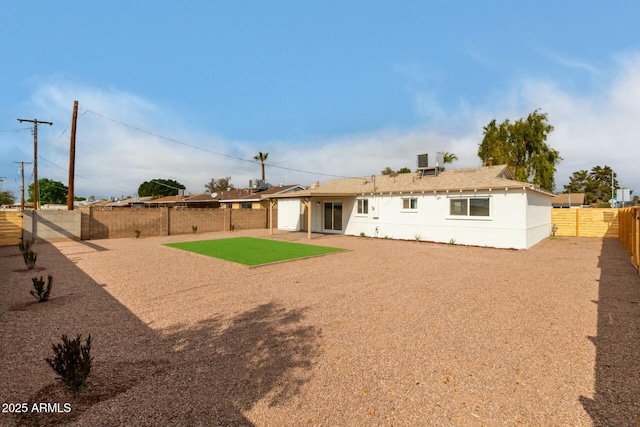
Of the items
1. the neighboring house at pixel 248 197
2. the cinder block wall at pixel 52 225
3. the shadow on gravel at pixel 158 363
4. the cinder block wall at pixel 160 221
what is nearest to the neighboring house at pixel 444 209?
the cinder block wall at pixel 160 221

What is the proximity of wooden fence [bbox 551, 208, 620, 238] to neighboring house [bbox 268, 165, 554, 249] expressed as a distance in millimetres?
1427

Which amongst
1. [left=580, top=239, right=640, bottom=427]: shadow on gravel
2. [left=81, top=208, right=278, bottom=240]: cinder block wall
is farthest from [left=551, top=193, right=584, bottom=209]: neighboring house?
[left=580, top=239, right=640, bottom=427]: shadow on gravel

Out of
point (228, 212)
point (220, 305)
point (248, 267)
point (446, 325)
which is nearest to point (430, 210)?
point (248, 267)

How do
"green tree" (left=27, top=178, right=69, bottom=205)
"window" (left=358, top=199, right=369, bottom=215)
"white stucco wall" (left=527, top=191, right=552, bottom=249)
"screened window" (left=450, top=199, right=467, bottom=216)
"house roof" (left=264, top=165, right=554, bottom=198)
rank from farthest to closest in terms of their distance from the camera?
"green tree" (left=27, top=178, right=69, bottom=205) → "window" (left=358, top=199, right=369, bottom=215) → "screened window" (left=450, top=199, right=467, bottom=216) → "house roof" (left=264, top=165, right=554, bottom=198) → "white stucco wall" (left=527, top=191, right=552, bottom=249)

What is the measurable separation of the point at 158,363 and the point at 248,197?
108 ft

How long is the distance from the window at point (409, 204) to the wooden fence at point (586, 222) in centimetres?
1118

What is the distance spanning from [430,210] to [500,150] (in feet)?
78.9

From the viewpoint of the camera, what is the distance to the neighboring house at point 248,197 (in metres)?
34.0

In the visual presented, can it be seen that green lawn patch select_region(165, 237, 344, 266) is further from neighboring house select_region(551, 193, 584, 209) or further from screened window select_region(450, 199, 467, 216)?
neighboring house select_region(551, 193, 584, 209)

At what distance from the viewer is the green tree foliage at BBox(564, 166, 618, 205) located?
55.0 meters

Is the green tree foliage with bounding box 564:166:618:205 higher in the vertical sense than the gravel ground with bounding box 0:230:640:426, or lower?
higher

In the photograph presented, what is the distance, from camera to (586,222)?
816 inches

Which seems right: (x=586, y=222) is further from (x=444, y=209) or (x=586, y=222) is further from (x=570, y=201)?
(x=570, y=201)

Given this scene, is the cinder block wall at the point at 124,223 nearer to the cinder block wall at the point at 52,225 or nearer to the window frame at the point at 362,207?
the cinder block wall at the point at 52,225
